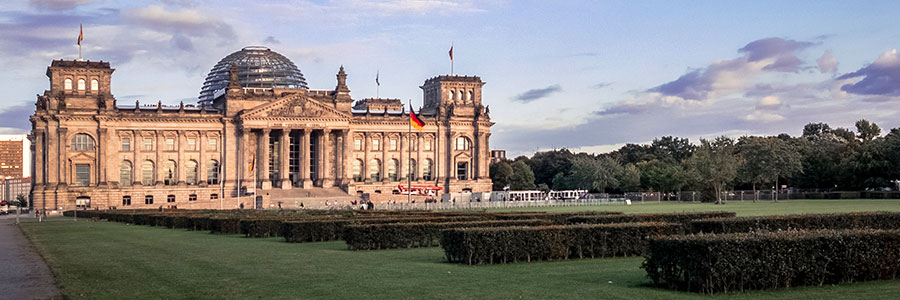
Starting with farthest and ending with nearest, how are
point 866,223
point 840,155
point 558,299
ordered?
point 840,155
point 866,223
point 558,299

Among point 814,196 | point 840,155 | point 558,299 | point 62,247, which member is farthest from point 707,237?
point 840,155

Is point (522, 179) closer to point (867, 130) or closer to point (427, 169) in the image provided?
point (427, 169)

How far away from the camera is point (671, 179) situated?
395 ft

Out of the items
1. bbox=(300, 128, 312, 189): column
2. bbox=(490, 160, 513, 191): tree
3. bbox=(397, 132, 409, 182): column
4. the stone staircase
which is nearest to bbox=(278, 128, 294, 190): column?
bbox=(300, 128, 312, 189): column

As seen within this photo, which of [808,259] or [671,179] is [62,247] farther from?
[671,179]

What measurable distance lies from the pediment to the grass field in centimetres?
9360

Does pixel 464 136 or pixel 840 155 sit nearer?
pixel 840 155

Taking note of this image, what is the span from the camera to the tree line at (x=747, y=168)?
319ft

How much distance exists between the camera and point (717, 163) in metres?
93.3

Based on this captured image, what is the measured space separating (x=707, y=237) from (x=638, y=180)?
116 meters

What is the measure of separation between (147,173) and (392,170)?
119 feet

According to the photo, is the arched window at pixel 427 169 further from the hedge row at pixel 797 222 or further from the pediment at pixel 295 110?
the hedge row at pixel 797 222

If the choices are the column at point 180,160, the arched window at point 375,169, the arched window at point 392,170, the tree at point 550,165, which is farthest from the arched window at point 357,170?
the tree at point 550,165

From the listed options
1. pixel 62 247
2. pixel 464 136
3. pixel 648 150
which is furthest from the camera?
pixel 648 150
